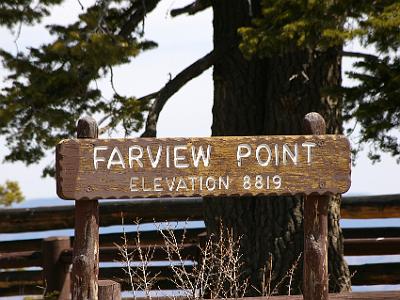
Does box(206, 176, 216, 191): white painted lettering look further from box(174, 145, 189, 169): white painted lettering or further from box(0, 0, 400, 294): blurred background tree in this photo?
box(0, 0, 400, 294): blurred background tree

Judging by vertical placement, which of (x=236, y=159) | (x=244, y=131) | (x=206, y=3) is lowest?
(x=236, y=159)

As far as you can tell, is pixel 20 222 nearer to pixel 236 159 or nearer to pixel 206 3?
pixel 206 3

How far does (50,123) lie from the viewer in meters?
9.82

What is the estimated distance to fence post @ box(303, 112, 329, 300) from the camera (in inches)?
213

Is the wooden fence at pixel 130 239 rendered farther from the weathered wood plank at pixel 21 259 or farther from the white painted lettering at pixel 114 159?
the white painted lettering at pixel 114 159

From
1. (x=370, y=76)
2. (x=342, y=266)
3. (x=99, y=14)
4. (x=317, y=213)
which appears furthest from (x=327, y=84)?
(x=317, y=213)

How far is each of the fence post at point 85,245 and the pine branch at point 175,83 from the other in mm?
3918

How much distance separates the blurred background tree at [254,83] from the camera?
307 inches

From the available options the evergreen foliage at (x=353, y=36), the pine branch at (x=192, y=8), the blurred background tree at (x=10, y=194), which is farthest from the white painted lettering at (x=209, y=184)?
the blurred background tree at (x=10, y=194)

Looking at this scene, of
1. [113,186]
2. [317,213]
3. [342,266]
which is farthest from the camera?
[342,266]

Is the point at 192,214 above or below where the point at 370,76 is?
below

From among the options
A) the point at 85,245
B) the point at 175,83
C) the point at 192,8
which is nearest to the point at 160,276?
the point at 175,83

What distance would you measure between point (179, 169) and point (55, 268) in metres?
5.44

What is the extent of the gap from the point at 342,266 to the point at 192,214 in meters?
2.19
